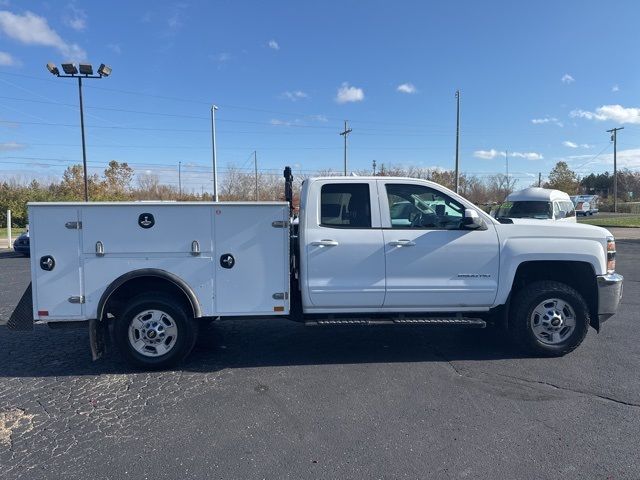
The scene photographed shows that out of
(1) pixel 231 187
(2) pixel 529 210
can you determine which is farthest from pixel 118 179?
(2) pixel 529 210

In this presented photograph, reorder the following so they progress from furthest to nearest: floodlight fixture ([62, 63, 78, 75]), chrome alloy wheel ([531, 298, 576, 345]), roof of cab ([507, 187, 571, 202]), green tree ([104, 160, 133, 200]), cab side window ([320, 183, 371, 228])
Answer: green tree ([104, 160, 133, 200]), floodlight fixture ([62, 63, 78, 75]), roof of cab ([507, 187, 571, 202]), chrome alloy wheel ([531, 298, 576, 345]), cab side window ([320, 183, 371, 228])

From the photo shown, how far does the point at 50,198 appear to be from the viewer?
103 feet

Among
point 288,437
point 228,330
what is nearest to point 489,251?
point 288,437

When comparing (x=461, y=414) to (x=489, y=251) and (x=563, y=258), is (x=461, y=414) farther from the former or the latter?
(x=563, y=258)

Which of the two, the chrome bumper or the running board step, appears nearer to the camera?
the running board step

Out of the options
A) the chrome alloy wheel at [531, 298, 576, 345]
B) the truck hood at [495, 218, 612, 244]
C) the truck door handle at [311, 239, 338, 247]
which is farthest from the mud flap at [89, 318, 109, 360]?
the chrome alloy wheel at [531, 298, 576, 345]

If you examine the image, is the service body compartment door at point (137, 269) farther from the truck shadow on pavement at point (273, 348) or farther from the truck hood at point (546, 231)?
the truck hood at point (546, 231)

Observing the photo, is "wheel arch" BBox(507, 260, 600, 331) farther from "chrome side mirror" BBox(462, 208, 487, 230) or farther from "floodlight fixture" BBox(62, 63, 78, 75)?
"floodlight fixture" BBox(62, 63, 78, 75)

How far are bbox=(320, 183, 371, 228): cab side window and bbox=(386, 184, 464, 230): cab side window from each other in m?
0.28

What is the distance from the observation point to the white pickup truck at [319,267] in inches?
177

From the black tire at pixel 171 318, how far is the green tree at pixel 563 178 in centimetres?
6455

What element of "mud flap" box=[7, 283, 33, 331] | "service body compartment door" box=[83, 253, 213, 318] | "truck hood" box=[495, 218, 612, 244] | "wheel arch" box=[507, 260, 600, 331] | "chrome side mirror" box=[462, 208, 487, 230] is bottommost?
"mud flap" box=[7, 283, 33, 331]

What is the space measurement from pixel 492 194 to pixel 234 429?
240 feet

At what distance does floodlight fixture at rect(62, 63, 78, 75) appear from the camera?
20.4 m
